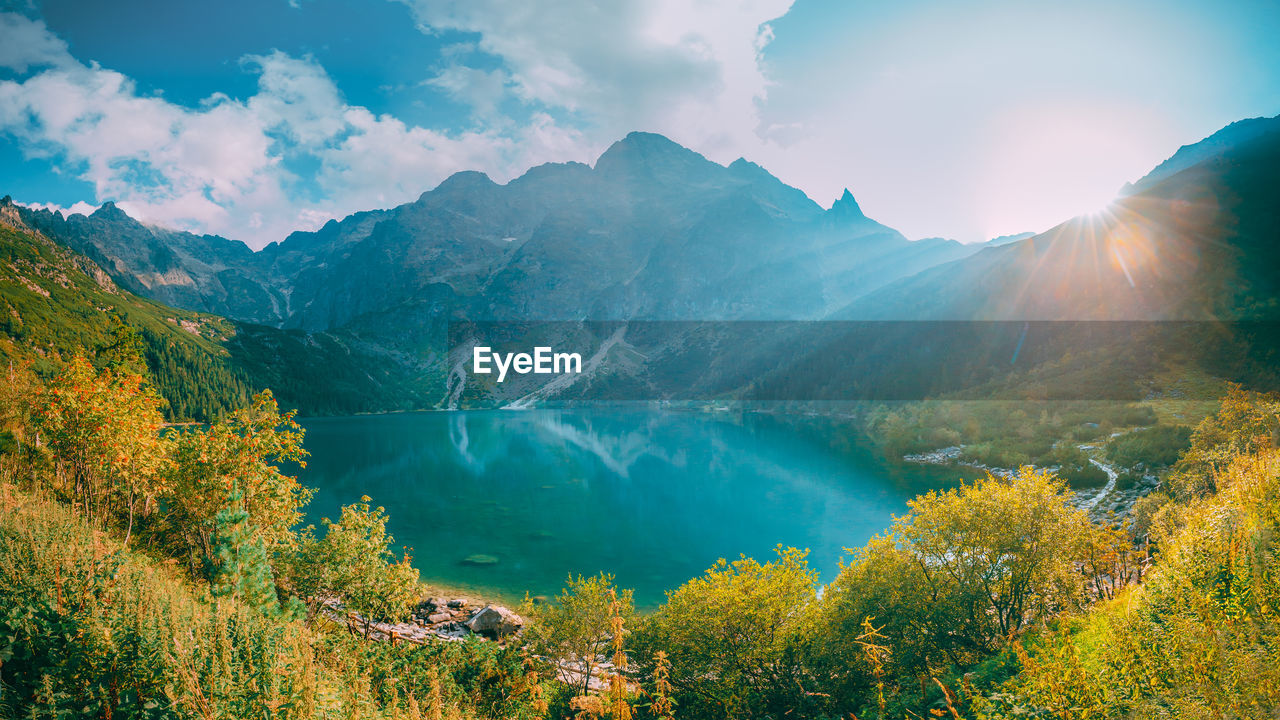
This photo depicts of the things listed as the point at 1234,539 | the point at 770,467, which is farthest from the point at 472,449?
the point at 1234,539

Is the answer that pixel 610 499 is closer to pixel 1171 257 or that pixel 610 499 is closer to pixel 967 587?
pixel 967 587

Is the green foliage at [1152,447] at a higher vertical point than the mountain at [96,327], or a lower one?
lower

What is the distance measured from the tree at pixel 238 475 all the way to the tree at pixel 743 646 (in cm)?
1439

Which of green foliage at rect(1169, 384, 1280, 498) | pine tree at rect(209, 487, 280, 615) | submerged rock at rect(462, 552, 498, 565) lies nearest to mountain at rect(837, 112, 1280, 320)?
green foliage at rect(1169, 384, 1280, 498)

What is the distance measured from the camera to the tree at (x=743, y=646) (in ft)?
57.0

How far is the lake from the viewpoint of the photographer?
143 ft

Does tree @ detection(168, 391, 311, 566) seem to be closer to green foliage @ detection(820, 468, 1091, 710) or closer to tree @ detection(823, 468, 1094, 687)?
green foliage @ detection(820, 468, 1091, 710)

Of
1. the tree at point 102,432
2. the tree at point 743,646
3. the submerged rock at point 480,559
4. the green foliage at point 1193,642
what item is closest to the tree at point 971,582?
the tree at point 743,646

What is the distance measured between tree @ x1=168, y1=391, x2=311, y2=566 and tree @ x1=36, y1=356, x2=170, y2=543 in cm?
105

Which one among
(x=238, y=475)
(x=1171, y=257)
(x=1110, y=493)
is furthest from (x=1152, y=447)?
(x=1171, y=257)

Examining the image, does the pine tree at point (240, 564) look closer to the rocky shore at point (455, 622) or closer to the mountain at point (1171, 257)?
the rocky shore at point (455, 622)

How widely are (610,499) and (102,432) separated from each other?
57877 mm

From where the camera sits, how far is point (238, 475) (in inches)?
635

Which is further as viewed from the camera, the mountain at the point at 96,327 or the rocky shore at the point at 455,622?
the mountain at the point at 96,327
